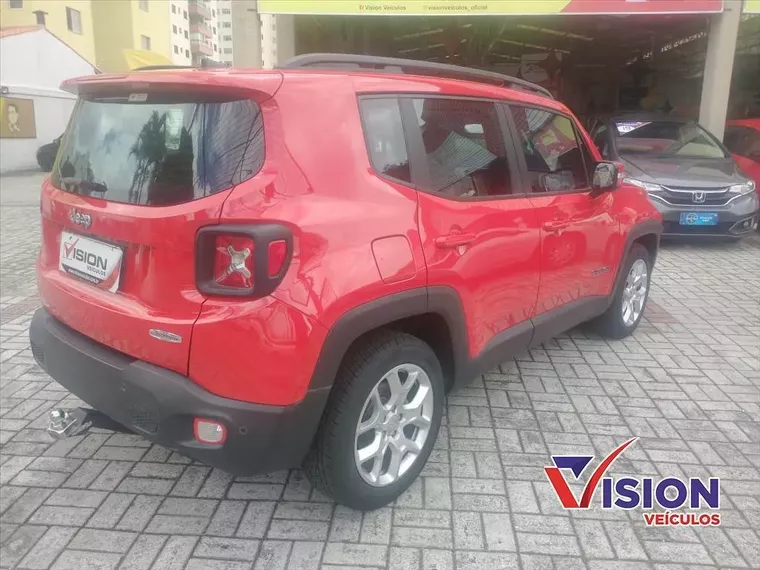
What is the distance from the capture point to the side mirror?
3.83 meters

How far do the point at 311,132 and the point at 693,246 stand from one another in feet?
24.7

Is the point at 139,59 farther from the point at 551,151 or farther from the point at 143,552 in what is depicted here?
the point at 143,552

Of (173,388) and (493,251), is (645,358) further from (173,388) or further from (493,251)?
(173,388)

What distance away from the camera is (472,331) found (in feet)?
9.81

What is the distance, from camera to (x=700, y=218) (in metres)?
7.76

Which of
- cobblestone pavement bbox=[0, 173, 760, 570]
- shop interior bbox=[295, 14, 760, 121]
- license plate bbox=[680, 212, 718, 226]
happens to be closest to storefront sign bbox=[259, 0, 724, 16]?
shop interior bbox=[295, 14, 760, 121]

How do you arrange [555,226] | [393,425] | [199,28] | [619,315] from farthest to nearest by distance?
1. [199,28]
2. [619,315]
3. [555,226]
4. [393,425]

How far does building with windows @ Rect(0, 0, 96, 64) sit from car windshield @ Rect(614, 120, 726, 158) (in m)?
28.2

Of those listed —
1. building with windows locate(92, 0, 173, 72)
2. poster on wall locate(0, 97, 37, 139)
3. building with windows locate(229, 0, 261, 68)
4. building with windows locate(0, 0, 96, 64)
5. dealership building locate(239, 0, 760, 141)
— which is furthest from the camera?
building with windows locate(92, 0, 173, 72)

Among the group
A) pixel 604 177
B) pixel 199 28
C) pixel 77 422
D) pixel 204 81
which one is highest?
pixel 199 28

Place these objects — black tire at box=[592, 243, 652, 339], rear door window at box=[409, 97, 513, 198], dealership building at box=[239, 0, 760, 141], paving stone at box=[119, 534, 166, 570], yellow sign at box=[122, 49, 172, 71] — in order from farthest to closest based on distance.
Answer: yellow sign at box=[122, 49, 172, 71] < dealership building at box=[239, 0, 760, 141] < black tire at box=[592, 243, 652, 339] < rear door window at box=[409, 97, 513, 198] < paving stone at box=[119, 534, 166, 570]

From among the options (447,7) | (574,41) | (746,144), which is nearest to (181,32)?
(574,41)

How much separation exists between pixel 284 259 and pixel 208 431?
2.17ft

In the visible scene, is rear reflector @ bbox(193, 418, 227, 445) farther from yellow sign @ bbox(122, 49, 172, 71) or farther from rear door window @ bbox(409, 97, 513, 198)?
yellow sign @ bbox(122, 49, 172, 71)
